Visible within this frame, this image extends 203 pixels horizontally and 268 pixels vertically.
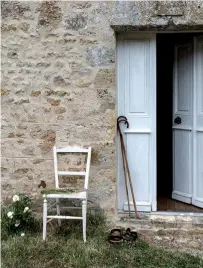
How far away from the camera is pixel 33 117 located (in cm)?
496

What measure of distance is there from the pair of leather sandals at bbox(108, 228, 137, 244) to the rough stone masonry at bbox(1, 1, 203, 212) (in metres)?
0.38

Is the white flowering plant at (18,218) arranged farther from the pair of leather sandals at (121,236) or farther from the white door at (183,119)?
the white door at (183,119)

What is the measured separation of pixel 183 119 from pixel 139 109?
77cm

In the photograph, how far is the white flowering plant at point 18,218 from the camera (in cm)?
462

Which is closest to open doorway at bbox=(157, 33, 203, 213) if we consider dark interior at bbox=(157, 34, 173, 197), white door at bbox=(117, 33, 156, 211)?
dark interior at bbox=(157, 34, 173, 197)

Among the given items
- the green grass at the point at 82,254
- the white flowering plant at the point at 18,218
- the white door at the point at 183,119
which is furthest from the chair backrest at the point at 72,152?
the white door at the point at 183,119

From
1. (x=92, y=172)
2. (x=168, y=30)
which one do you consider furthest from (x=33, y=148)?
(x=168, y=30)

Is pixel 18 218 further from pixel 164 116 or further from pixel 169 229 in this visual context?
pixel 164 116

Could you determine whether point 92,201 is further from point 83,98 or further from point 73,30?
point 73,30

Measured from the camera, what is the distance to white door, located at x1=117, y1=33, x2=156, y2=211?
4949mm

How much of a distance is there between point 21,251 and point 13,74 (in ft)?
6.69

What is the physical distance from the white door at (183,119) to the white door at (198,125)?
4.2 inches

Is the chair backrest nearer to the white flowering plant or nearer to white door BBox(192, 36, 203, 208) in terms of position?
the white flowering plant

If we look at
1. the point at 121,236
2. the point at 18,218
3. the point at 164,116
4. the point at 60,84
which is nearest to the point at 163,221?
the point at 121,236
